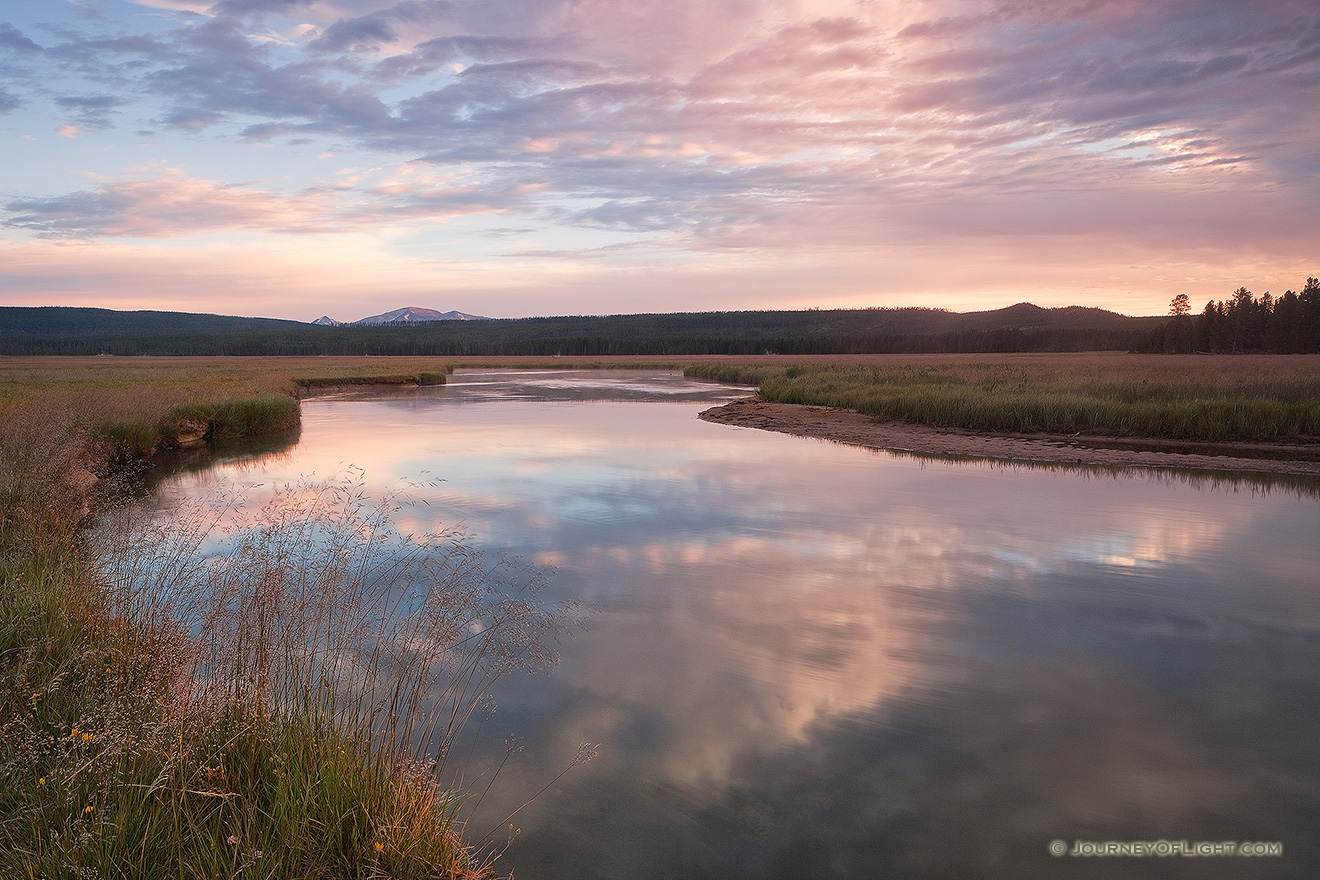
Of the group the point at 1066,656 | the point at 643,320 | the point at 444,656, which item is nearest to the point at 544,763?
the point at 444,656

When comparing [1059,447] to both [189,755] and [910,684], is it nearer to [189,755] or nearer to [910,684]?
[910,684]

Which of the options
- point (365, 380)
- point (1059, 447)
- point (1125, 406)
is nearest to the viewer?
point (1059, 447)

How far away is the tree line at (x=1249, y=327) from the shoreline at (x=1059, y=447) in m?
50.5

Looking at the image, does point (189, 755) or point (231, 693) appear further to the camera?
point (231, 693)

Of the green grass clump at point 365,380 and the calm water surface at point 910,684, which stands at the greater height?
the green grass clump at point 365,380

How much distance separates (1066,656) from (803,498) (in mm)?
6763

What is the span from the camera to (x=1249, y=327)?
218ft

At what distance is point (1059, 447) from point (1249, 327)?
63.1m

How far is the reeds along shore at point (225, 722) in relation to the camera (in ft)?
10.1

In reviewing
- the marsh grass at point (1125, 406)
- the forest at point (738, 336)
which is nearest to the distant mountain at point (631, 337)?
the forest at point (738, 336)

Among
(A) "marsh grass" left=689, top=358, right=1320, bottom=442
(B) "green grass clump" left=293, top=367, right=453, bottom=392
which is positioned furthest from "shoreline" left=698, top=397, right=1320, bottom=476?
(B) "green grass clump" left=293, top=367, right=453, bottom=392

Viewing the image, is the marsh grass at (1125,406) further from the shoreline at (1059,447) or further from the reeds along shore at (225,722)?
the reeds along shore at (225,722)

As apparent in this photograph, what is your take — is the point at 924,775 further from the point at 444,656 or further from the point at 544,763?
the point at 444,656

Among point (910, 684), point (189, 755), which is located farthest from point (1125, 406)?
point (189, 755)
